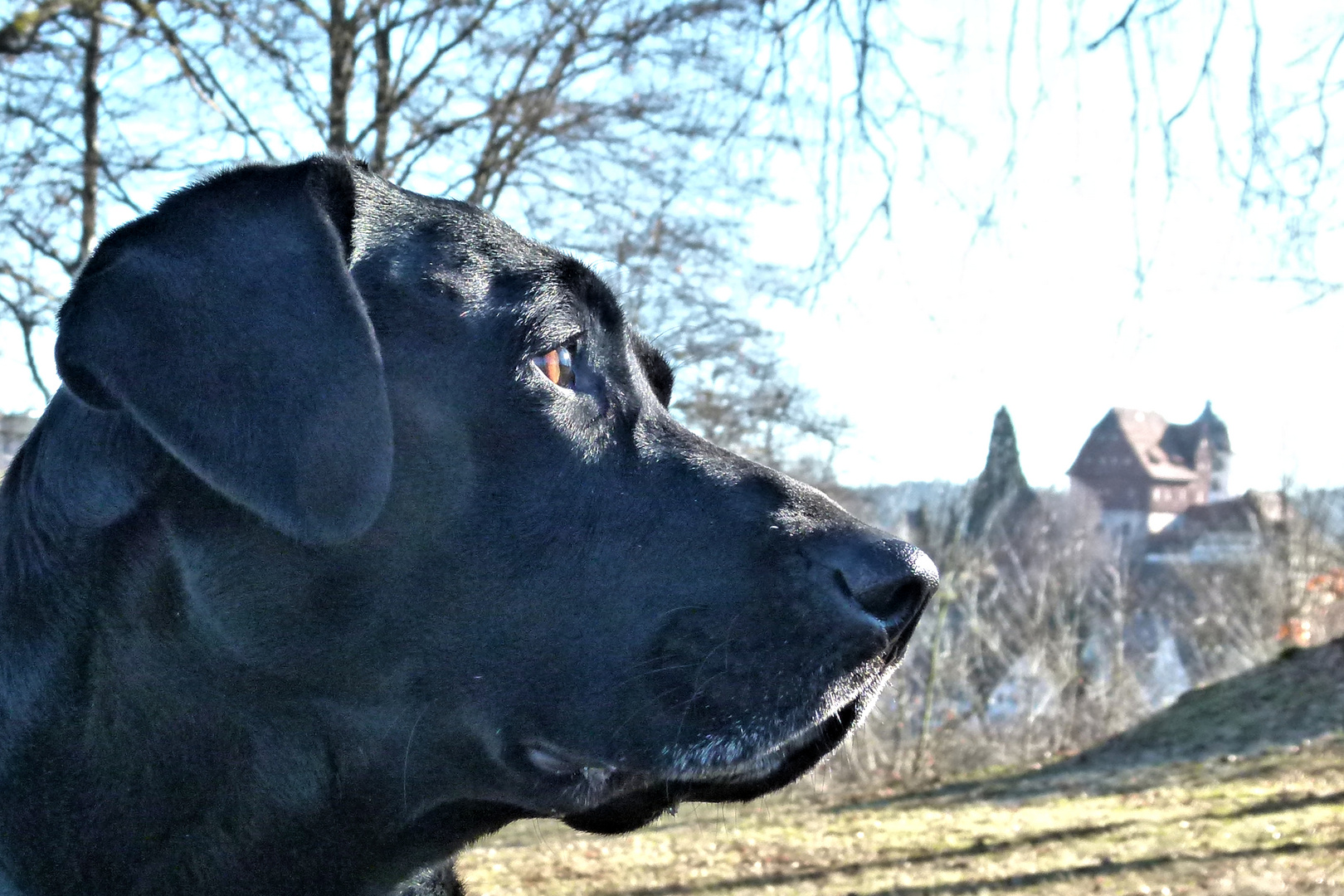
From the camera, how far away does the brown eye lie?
2207mm

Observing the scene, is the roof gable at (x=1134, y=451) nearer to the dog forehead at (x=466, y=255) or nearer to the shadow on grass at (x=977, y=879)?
the shadow on grass at (x=977, y=879)

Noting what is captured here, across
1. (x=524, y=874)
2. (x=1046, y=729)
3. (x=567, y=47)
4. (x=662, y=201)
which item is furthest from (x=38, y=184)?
(x=1046, y=729)

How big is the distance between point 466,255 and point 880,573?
36.7 inches

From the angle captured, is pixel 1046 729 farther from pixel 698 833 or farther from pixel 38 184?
pixel 38 184

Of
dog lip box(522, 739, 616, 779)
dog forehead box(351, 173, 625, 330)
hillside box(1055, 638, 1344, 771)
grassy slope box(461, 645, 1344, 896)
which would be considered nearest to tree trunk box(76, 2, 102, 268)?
grassy slope box(461, 645, 1344, 896)

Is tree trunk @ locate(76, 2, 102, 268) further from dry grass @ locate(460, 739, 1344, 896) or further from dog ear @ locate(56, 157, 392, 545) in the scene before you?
dog ear @ locate(56, 157, 392, 545)

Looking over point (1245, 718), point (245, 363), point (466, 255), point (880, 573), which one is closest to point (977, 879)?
point (880, 573)

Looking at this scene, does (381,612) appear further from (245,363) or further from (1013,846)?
(1013,846)

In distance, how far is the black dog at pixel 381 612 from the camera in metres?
1.98

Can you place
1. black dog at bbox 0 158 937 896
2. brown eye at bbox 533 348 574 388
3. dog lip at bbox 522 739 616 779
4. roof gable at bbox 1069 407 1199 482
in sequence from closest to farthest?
black dog at bbox 0 158 937 896
dog lip at bbox 522 739 616 779
brown eye at bbox 533 348 574 388
roof gable at bbox 1069 407 1199 482

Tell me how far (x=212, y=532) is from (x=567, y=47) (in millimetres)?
11667

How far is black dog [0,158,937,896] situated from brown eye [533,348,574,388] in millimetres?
17

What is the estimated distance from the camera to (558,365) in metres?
2.24

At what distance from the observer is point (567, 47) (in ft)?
42.1
